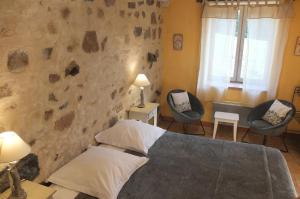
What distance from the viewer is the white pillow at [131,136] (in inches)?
103

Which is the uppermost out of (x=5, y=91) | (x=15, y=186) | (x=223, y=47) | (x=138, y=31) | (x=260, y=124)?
(x=138, y=31)

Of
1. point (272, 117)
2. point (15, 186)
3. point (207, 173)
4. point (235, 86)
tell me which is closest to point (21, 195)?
Result: point (15, 186)

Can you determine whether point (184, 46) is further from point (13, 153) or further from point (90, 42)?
point (13, 153)

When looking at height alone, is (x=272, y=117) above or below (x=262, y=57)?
below

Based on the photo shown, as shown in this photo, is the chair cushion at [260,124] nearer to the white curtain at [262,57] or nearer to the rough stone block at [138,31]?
the white curtain at [262,57]

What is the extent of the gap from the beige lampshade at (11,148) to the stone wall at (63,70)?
0.83 feet

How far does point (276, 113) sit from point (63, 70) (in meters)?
3.25

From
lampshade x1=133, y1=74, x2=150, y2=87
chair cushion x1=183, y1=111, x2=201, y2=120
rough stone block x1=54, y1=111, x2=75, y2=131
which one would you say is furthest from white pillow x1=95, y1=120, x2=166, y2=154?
chair cushion x1=183, y1=111, x2=201, y2=120

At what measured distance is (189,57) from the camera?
474 cm

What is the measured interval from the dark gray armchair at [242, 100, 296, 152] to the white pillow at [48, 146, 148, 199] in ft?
7.69

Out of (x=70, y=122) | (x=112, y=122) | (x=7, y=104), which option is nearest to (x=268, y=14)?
(x=112, y=122)

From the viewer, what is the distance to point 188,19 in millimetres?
4574

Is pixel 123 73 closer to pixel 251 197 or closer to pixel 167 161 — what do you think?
pixel 167 161

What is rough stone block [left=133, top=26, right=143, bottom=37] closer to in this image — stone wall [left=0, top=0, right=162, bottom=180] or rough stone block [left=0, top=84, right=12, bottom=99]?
stone wall [left=0, top=0, right=162, bottom=180]
